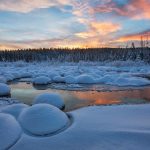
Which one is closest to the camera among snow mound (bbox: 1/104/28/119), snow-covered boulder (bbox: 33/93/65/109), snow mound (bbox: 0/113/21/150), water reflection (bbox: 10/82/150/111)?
snow mound (bbox: 0/113/21/150)

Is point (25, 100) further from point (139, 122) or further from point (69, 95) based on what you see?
point (139, 122)

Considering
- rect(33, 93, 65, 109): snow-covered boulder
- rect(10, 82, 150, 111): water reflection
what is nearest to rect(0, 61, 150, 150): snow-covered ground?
rect(33, 93, 65, 109): snow-covered boulder

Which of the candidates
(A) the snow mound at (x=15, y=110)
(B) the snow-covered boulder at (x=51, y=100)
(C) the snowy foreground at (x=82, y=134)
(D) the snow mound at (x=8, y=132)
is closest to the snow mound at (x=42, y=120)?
(C) the snowy foreground at (x=82, y=134)

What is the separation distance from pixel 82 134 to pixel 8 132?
40.8 inches

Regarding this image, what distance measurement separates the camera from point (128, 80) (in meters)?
12.7

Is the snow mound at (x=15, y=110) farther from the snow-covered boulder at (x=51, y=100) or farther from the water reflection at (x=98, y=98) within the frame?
the water reflection at (x=98, y=98)

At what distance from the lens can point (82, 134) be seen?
4.01 m

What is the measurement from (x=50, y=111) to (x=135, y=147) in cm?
165

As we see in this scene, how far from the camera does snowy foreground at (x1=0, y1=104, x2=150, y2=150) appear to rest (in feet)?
12.1

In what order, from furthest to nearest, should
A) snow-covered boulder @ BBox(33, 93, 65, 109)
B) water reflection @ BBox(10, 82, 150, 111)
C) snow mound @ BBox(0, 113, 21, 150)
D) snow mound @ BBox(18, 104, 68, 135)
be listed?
1. water reflection @ BBox(10, 82, 150, 111)
2. snow-covered boulder @ BBox(33, 93, 65, 109)
3. snow mound @ BBox(18, 104, 68, 135)
4. snow mound @ BBox(0, 113, 21, 150)

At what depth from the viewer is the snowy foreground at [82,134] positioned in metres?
3.67

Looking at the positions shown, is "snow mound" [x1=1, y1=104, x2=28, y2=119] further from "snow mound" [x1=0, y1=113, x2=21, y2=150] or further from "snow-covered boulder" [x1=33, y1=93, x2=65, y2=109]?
"snow-covered boulder" [x1=33, y1=93, x2=65, y2=109]

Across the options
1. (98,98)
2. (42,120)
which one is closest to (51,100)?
(98,98)

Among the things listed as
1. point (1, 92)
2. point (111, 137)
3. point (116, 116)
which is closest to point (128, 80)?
point (1, 92)
